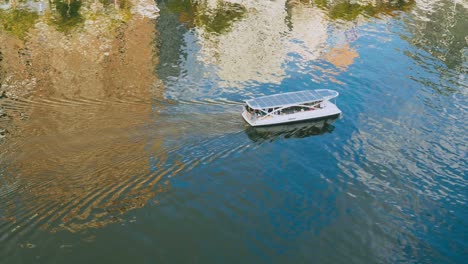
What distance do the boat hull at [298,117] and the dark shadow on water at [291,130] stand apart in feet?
1.85

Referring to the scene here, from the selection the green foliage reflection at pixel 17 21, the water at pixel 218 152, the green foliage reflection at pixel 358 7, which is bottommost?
the water at pixel 218 152

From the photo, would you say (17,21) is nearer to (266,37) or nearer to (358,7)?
(266,37)

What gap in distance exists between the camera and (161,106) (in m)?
62.6

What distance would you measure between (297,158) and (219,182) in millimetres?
11401

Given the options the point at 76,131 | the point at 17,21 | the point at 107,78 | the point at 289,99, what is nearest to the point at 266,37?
the point at 289,99

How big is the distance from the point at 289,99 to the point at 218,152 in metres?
16.8

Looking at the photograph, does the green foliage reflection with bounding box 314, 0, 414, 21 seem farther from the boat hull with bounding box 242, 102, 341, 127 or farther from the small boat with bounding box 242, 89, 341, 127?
the boat hull with bounding box 242, 102, 341, 127

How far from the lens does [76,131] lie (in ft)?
178

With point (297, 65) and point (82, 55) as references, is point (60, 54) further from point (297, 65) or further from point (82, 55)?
point (297, 65)

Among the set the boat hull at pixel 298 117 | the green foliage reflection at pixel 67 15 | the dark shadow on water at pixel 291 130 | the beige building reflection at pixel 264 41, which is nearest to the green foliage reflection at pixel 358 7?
the beige building reflection at pixel 264 41

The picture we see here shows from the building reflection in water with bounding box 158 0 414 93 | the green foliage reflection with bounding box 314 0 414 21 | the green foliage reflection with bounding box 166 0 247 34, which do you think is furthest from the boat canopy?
the green foliage reflection with bounding box 314 0 414 21

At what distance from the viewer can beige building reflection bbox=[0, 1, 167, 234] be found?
43.7 m

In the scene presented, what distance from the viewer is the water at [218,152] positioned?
1631 inches

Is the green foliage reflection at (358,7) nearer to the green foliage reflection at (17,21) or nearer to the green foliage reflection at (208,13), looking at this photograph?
the green foliage reflection at (208,13)
